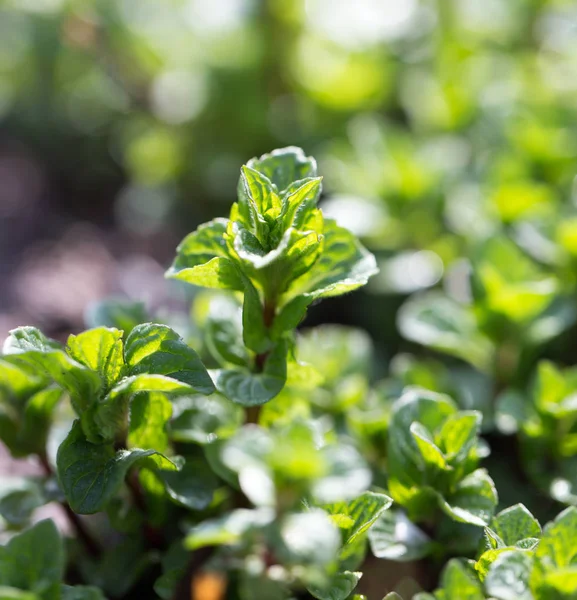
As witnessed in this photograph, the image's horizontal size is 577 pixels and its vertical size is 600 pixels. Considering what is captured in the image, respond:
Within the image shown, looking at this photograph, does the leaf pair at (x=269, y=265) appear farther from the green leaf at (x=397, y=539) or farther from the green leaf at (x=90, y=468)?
the green leaf at (x=397, y=539)

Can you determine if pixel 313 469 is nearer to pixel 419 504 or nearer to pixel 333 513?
pixel 333 513

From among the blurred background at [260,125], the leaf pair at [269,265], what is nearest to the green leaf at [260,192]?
the leaf pair at [269,265]

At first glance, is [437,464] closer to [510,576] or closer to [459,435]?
[459,435]

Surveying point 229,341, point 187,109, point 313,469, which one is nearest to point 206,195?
point 187,109

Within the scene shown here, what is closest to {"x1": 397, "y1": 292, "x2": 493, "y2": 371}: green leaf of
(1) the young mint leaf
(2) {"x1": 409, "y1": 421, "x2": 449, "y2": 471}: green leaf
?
(2) {"x1": 409, "y1": 421, "x2": 449, "y2": 471}: green leaf

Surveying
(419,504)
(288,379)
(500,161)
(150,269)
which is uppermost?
(500,161)

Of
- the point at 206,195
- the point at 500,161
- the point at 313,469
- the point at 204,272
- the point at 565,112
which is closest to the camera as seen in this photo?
the point at 313,469

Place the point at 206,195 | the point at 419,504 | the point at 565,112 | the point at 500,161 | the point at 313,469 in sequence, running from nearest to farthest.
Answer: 1. the point at 313,469
2. the point at 419,504
3. the point at 500,161
4. the point at 565,112
5. the point at 206,195

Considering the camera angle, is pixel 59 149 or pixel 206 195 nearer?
pixel 206 195
